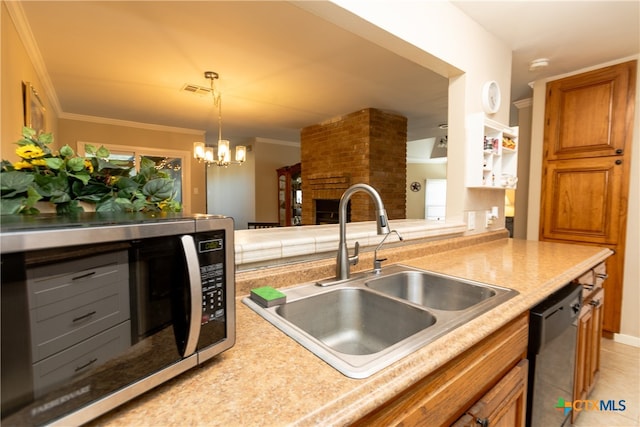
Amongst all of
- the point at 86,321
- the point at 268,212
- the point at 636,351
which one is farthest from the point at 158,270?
the point at 268,212

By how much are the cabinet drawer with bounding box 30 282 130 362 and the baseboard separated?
3.39 m

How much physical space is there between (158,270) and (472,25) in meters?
2.19

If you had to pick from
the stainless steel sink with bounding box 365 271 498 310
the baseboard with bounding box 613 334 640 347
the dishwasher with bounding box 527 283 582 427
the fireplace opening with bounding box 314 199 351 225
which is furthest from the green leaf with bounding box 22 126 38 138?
the fireplace opening with bounding box 314 199 351 225

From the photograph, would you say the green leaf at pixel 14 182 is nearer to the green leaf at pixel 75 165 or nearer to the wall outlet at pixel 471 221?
the green leaf at pixel 75 165

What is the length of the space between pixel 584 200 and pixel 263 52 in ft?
9.52

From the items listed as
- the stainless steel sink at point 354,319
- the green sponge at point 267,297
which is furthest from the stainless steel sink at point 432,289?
the green sponge at point 267,297

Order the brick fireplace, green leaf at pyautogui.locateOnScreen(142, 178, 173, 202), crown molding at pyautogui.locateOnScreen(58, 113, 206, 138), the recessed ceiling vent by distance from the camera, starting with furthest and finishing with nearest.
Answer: crown molding at pyautogui.locateOnScreen(58, 113, 206, 138) → the brick fireplace → the recessed ceiling vent → green leaf at pyautogui.locateOnScreen(142, 178, 173, 202)

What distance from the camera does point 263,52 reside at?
2.43 m

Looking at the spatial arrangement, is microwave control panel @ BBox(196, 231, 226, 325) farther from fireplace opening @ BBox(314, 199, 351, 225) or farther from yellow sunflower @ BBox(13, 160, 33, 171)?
fireplace opening @ BBox(314, 199, 351, 225)

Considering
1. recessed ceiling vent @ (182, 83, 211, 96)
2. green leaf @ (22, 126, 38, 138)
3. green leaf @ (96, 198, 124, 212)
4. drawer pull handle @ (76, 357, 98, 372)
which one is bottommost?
drawer pull handle @ (76, 357, 98, 372)

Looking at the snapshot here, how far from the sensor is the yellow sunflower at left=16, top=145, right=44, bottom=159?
55cm

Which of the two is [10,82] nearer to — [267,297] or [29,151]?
[29,151]

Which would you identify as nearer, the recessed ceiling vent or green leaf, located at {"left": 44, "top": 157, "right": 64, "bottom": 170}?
green leaf, located at {"left": 44, "top": 157, "right": 64, "bottom": 170}

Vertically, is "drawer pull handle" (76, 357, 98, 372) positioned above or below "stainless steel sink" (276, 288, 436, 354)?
above
